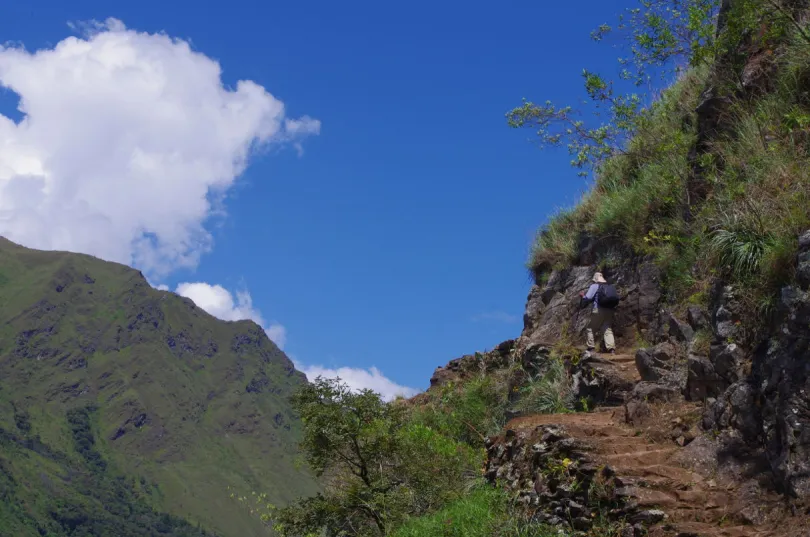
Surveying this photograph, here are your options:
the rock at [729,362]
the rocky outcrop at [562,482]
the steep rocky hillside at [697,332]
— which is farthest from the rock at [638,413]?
the rock at [729,362]

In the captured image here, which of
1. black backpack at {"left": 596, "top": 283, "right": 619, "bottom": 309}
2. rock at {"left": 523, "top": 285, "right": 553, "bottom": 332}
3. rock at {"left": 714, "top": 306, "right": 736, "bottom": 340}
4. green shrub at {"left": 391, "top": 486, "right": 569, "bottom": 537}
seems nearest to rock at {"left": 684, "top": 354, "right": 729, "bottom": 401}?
rock at {"left": 714, "top": 306, "right": 736, "bottom": 340}

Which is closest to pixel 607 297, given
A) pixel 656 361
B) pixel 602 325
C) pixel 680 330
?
pixel 602 325

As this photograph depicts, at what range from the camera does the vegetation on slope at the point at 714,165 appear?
9070 millimetres

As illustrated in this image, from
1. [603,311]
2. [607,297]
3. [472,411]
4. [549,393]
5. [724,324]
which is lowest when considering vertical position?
[549,393]

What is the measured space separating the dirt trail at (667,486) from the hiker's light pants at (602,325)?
351 cm

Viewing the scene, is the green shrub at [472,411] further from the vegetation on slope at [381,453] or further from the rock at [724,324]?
the rock at [724,324]

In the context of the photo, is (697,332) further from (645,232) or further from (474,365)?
(474,365)

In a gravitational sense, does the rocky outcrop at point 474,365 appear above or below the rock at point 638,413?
above

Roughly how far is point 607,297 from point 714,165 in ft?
9.48

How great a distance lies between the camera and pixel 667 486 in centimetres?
802

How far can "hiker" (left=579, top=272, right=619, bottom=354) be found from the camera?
43.7ft

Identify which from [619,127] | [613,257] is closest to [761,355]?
[613,257]

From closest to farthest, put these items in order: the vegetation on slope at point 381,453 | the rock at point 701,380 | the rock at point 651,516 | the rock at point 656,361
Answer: the rock at point 651,516 < the rock at point 701,380 < the rock at point 656,361 < the vegetation on slope at point 381,453

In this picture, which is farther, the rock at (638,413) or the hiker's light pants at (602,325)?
the hiker's light pants at (602,325)
